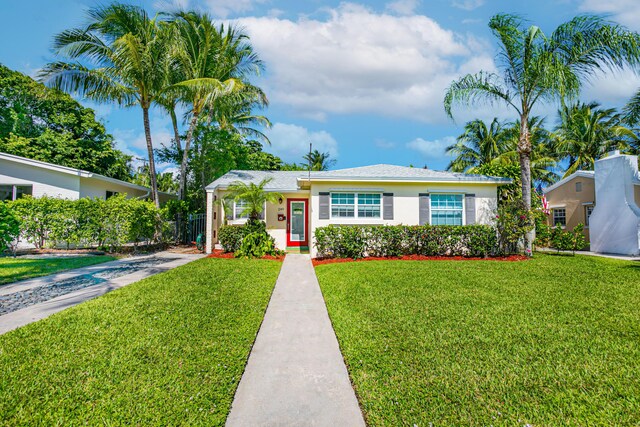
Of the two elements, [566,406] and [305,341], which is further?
[305,341]

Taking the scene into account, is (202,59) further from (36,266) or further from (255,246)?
(36,266)

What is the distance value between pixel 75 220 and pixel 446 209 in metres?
14.7

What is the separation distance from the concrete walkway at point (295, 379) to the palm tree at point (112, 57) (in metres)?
13.6

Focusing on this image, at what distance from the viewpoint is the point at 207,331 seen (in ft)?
13.3

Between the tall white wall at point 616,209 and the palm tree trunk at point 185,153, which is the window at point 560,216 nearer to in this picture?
the tall white wall at point 616,209

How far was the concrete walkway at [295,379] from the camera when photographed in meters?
2.44

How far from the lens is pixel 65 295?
5.92 meters

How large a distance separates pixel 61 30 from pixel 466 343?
18943 millimetres

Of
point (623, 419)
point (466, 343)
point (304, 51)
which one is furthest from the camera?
point (304, 51)

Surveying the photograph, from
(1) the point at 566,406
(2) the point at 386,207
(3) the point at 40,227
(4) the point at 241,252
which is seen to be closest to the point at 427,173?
(2) the point at 386,207

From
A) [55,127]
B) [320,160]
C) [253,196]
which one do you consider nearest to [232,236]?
[253,196]

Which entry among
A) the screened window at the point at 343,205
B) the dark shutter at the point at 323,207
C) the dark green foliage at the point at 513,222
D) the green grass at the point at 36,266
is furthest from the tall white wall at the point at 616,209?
the green grass at the point at 36,266

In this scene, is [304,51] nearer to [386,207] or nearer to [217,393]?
[386,207]

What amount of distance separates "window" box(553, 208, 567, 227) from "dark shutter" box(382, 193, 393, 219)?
1088cm
